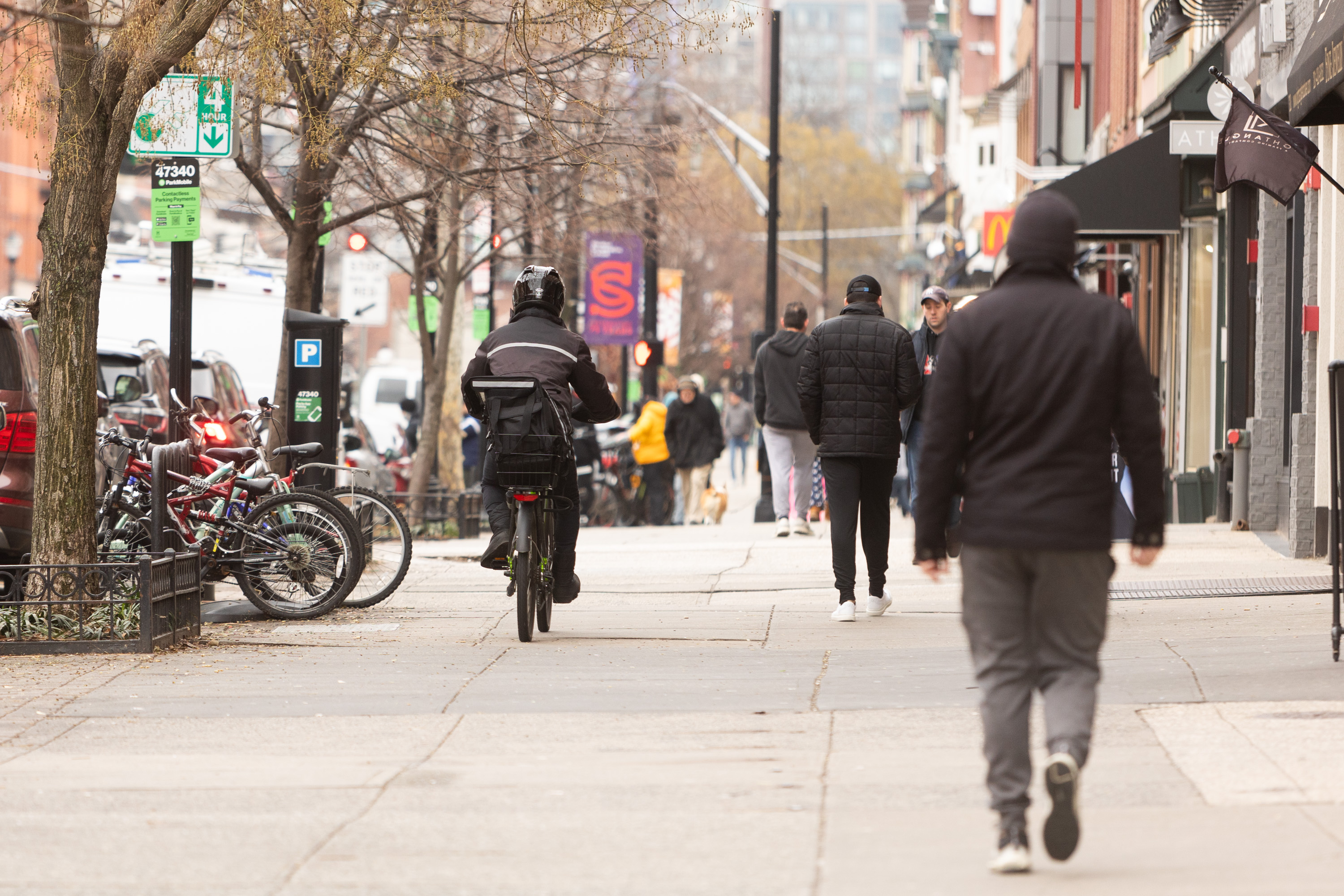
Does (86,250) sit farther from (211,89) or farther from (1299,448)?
(1299,448)

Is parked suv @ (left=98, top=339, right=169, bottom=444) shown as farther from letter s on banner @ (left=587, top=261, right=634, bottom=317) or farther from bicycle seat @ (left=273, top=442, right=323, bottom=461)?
letter s on banner @ (left=587, top=261, right=634, bottom=317)

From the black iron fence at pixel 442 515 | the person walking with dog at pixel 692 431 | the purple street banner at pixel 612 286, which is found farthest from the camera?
the purple street banner at pixel 612 286

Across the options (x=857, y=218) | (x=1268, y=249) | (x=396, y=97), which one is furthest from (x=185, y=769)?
(x=857, y=218)

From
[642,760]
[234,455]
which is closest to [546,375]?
[234,455]

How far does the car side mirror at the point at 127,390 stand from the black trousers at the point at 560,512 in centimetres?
771

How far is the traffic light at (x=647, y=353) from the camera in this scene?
27.4m

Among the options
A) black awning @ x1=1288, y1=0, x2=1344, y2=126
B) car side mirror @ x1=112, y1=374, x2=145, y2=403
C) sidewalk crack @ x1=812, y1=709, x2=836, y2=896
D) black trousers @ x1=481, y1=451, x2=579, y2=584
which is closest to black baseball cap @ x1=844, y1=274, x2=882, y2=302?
black trousers @ x1=481, y1=451, x2=579, y2=584

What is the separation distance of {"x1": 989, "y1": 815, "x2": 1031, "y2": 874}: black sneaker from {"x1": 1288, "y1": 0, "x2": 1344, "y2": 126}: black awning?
22.0ft

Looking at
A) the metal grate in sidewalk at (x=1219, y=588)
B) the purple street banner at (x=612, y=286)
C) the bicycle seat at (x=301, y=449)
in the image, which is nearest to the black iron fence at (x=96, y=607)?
the bicycle seat at (x=301, y=449)

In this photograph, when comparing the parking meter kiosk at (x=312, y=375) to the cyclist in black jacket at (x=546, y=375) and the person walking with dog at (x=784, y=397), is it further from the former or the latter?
the cyclist in black jacket at (x=546, y=375)

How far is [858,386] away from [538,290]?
73.9 inches

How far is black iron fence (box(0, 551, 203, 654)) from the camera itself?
947 centimetres

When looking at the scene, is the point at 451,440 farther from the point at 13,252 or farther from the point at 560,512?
the point at 13,252

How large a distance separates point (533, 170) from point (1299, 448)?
236 inches
